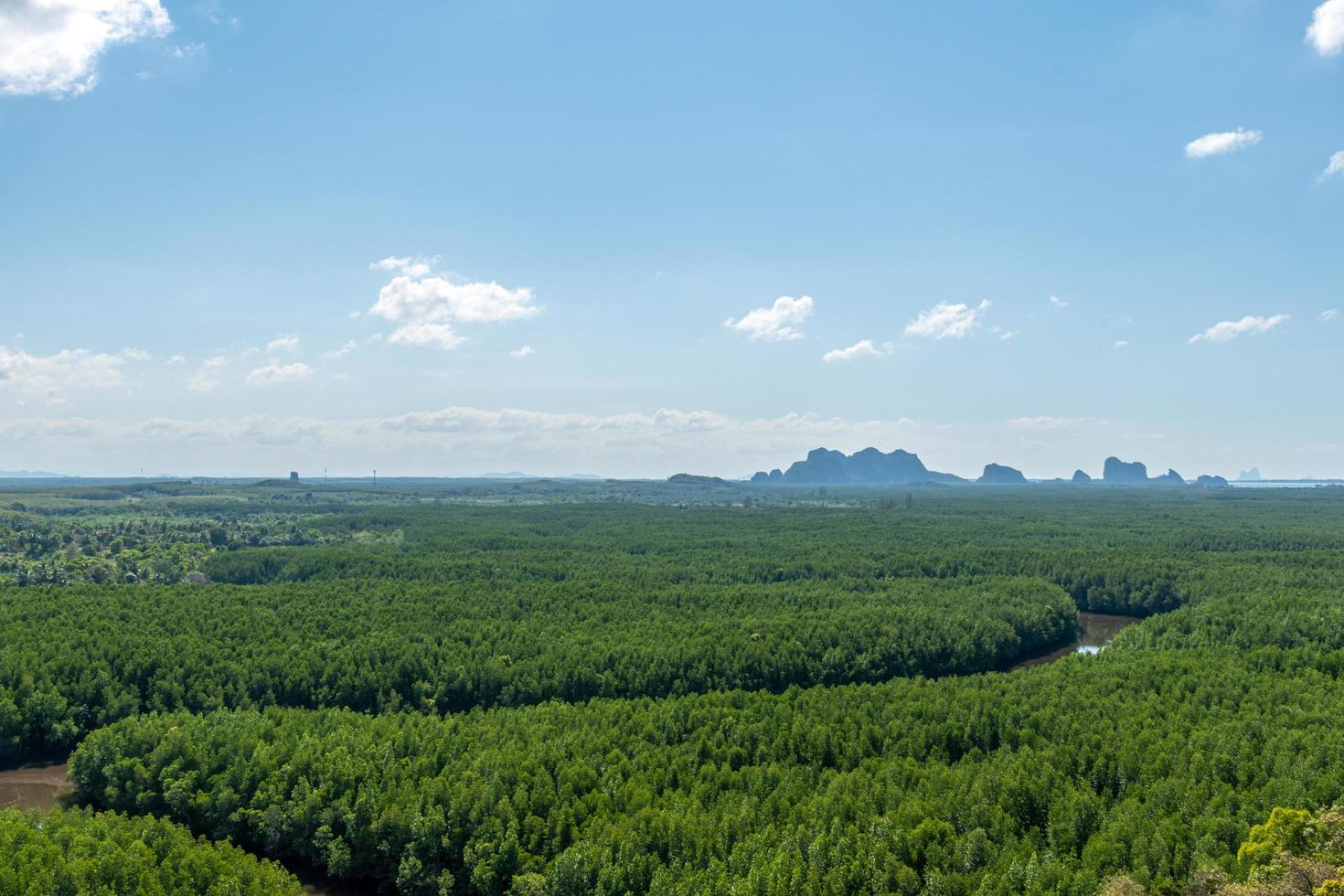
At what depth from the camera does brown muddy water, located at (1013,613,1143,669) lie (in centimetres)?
9831

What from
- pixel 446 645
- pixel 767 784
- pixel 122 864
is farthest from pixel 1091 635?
pixel 122 864

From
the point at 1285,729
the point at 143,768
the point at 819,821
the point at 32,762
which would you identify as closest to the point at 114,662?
the point at 32,762

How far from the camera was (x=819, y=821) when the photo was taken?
42.8 m

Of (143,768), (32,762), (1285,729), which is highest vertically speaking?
(1285,729)

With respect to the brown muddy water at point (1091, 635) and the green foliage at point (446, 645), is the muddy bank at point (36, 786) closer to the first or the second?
the green foliage at point (446, 645)

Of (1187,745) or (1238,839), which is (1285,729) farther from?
(1238,839)

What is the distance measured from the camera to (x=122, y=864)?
37812 mm

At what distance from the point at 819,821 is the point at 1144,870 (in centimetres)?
1566

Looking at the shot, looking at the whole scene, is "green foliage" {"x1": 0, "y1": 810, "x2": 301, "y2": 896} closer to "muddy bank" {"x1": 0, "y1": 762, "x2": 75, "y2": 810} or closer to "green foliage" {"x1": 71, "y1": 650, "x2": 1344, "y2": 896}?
"green foliage" {"x1": 71, "y1": 650, "x2": 1344, "y2": 896}

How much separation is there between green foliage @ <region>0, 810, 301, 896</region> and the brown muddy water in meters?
84.4

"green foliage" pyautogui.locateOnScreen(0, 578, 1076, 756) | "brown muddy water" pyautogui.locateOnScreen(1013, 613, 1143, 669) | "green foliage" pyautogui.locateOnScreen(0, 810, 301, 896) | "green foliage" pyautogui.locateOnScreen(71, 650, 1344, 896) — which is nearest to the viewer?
"green foliage" pyautogui.locateOnScreen(0, 810, 301, 896)

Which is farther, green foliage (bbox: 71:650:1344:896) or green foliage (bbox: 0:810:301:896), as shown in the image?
green foliage (bbox: 71:650:1344:896)

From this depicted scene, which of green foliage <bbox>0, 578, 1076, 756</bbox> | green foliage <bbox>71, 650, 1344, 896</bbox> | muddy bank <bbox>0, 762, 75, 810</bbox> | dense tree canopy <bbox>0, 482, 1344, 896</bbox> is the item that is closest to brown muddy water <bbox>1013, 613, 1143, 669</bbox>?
green foliage <bbox>0, 578, 1076, 756</bbox>

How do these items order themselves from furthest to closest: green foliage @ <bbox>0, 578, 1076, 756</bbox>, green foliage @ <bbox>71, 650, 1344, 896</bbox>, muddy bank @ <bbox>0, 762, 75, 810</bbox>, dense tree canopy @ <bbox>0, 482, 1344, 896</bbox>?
green foliage @ <bbox>0, 578, 1076, 756</bbox>, muddy bank @ <bbox>0, 762, 75, 810</bbox>, dense tree canopy @ <bbox>0, 482, 1344, 896</bbox>, green foliage @ <bbox>71, 650, 1344, 896</bbox>
